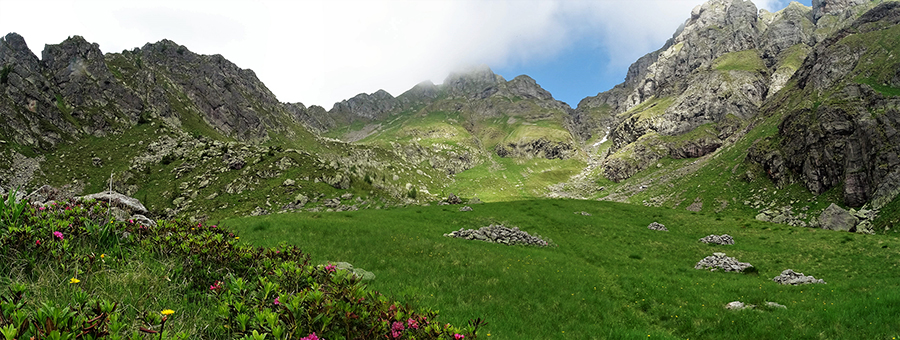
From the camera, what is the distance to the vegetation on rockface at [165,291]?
3.84 metres

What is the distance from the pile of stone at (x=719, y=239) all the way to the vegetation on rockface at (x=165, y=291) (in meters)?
38.0

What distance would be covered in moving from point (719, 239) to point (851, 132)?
63.6m

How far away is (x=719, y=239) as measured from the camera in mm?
33844

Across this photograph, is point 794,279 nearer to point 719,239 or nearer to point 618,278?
point 618,278

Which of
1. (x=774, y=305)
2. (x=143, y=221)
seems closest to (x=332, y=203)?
(x=143, y=221)

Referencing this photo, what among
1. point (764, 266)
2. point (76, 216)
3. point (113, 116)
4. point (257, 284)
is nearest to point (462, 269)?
point (257, 284)

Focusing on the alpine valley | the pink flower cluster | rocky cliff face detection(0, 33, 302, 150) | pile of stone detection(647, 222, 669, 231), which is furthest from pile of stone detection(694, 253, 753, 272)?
rocky cliff face detection(0, 33, 302, 150)

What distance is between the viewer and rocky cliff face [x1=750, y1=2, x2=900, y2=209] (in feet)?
186

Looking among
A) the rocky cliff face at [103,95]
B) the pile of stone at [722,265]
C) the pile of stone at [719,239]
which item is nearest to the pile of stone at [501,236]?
the pile of stone at [722,265]

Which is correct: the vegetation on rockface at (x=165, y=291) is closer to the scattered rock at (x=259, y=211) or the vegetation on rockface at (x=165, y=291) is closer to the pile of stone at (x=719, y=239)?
the pile of stone at (x=719, y=239)

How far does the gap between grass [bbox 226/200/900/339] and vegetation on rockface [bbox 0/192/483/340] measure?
636cm

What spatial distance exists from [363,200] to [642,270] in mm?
40237

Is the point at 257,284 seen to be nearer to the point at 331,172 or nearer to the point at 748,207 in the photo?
the point at 331,172

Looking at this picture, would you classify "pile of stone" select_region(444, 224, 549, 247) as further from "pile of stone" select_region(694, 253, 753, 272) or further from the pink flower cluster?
the pink flower cluster
